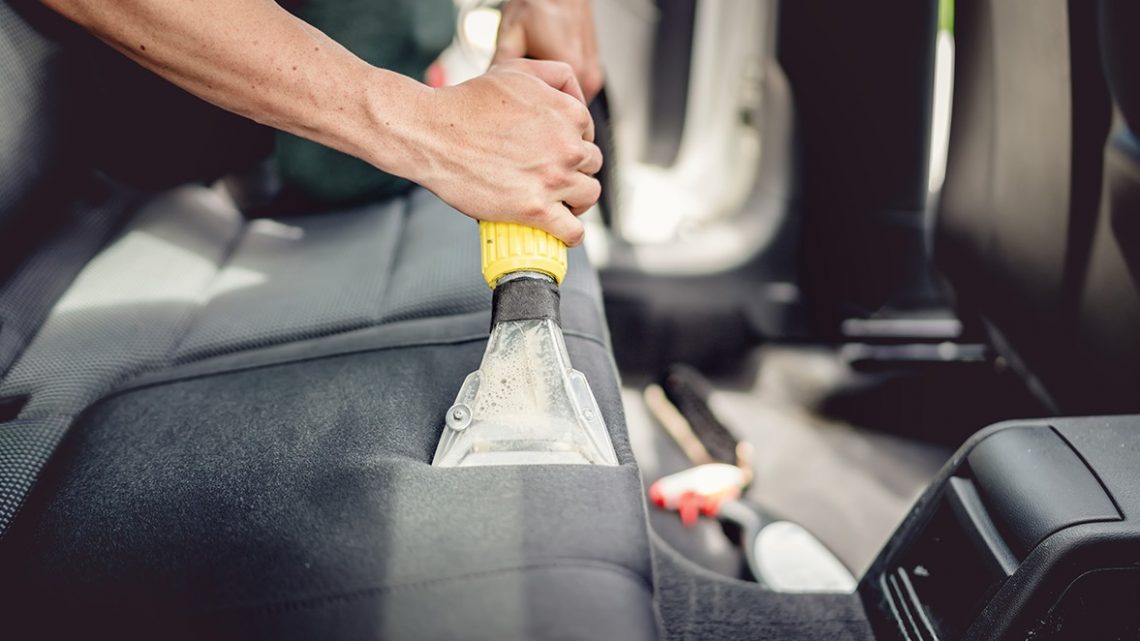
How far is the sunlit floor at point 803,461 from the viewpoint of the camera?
1.26 m

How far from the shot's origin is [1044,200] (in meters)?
1.09

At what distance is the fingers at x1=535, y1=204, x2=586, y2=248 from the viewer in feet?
2.43

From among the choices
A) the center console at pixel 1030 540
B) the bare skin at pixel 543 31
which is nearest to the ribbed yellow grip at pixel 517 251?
the bare skin at pixel 543 31

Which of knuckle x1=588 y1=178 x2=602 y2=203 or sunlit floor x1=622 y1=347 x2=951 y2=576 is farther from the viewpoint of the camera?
sunlit floor x1=622 y1=347 x2=951 y2=576

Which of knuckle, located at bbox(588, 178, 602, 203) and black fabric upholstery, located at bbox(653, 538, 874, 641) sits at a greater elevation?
knuckle, located at bbox(588, 178, 602, 203)

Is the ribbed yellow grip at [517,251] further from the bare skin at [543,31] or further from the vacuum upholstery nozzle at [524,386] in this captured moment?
the bare skin at [543,31]

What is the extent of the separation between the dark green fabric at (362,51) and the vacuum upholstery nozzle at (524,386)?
547mm

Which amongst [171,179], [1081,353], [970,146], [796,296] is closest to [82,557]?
[171,179]

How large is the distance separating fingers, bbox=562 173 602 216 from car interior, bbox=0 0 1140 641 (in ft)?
0.30

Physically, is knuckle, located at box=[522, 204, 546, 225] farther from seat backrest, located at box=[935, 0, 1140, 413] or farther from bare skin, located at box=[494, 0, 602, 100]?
seat backrest, located at box=[935, 0, 1140, 413]

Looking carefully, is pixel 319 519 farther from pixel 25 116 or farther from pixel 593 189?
pixel 25 116

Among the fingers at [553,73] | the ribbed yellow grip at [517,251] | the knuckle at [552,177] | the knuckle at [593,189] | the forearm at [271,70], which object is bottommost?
the ribbed yellow grip at [517,251]

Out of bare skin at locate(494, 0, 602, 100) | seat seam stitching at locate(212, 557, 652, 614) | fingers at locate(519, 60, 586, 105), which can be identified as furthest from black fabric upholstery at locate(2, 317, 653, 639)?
bare skin at locate(494, 0, 602, 100)

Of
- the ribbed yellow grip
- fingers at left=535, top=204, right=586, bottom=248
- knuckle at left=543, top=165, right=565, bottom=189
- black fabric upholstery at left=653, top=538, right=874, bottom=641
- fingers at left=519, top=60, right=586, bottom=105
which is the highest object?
fingers at left=519, top=60, right=586, bottom=105
